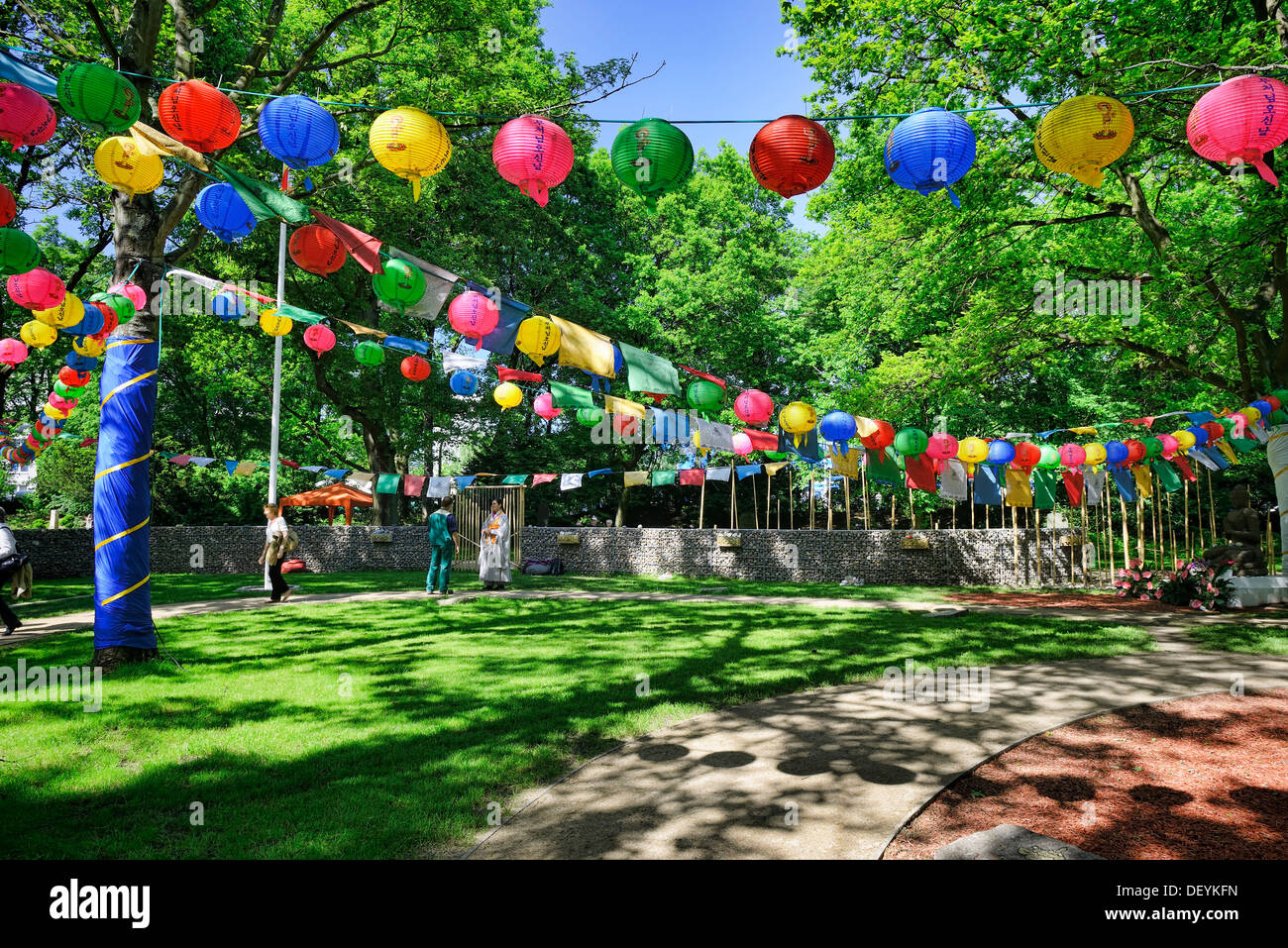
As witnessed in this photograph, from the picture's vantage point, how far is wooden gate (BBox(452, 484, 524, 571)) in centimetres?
2098

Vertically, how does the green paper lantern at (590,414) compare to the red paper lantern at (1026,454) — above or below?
above

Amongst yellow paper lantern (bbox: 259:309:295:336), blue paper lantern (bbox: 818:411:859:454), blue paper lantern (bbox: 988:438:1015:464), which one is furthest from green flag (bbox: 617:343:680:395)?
blue paper lantern (bbox: 988:438:1015:464)

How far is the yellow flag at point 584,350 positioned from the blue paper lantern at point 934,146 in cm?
358

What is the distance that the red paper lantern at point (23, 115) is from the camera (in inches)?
194

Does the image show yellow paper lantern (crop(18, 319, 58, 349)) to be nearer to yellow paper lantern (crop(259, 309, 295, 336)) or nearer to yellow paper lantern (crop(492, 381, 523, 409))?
yellow paper lantern (crop(259, 309, 295, 336))

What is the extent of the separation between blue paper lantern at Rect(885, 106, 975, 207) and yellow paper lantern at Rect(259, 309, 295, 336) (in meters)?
8.77

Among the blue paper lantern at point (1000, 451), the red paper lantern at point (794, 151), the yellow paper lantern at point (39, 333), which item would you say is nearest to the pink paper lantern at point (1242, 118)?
the red paper lantern at point (794, 151)

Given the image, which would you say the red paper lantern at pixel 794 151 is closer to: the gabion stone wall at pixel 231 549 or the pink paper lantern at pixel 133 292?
the pink paper lantern at pixel 133 292

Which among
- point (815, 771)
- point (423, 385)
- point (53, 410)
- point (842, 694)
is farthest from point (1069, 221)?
point (53, 410)

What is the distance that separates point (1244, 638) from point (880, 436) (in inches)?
233

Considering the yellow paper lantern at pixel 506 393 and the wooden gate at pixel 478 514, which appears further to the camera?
the wooden gate at pixel 478 514
